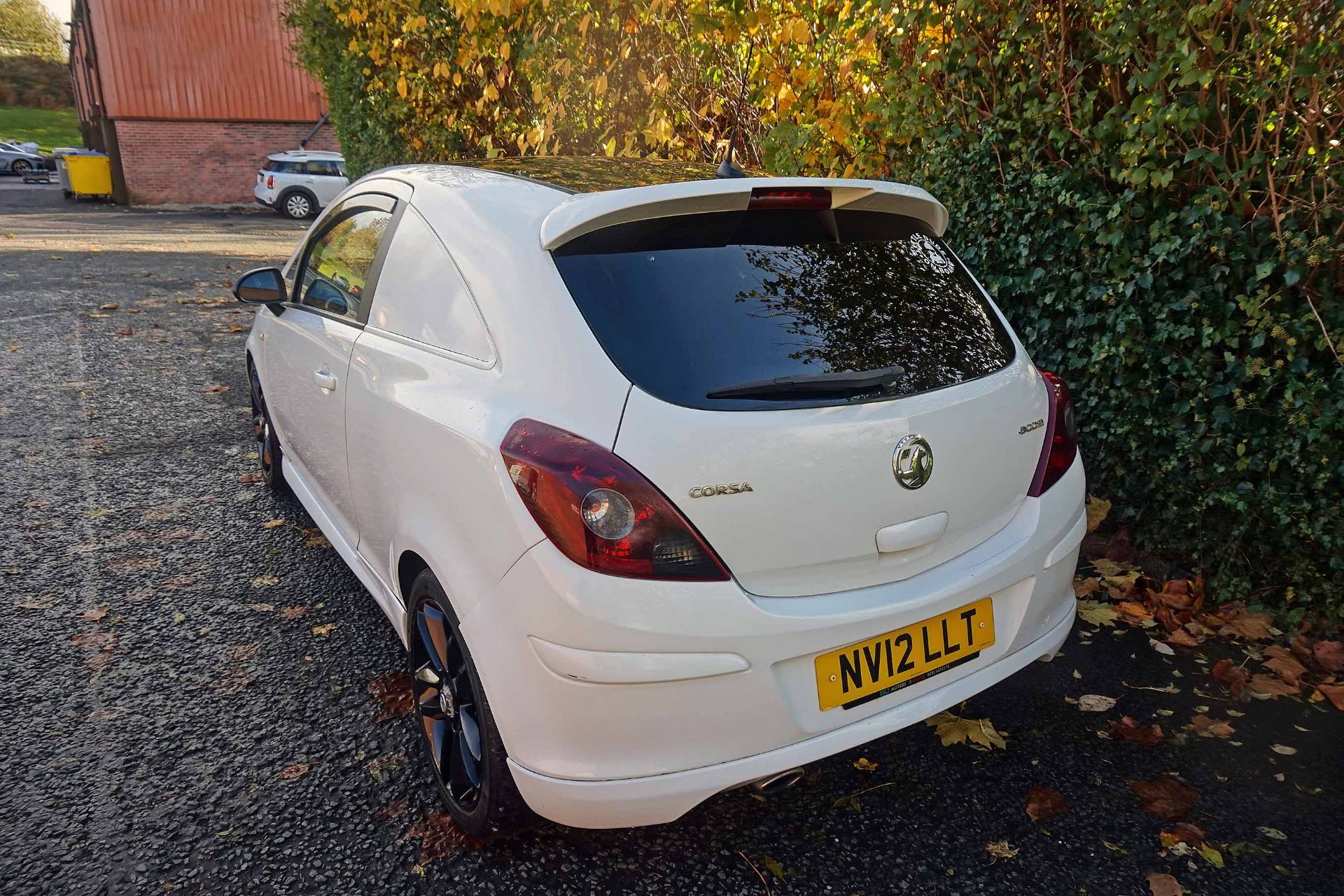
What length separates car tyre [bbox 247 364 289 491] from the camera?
178 inches

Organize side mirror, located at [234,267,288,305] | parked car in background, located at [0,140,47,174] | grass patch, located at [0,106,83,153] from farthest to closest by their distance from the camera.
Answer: grass patch, located at [0,106,83,153] → parked car in background, located at [0,140,47,174] → side mirror, located at [234,267,288,305]

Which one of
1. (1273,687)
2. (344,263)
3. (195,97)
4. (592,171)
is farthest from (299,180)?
(1273,687)

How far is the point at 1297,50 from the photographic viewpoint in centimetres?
287

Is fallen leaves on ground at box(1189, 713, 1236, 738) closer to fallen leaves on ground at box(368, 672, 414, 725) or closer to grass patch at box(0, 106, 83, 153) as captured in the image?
fallen leaves on ground at box(368, 672, 414, 725)

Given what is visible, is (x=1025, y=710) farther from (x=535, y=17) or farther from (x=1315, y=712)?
(x=535, y=17)

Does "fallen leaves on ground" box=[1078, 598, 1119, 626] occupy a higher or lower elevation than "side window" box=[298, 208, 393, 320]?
lower

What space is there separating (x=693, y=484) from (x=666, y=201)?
730mm

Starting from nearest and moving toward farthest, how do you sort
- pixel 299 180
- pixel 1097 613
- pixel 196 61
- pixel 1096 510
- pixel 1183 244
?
pixel 1183 244
pixel 1097 613
pixel 1096 510
pixel 299 180
pixel 196 61

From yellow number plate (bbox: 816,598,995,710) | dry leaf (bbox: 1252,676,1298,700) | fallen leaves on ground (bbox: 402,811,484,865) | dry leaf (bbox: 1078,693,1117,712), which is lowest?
fallen leaves on ground (bbox: 402,811,484,865)

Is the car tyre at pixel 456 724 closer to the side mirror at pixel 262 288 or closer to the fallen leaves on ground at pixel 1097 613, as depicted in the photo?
the side mirror at pixel 262 288

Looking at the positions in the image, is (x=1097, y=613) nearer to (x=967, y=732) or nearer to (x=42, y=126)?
(x=967, y=732)

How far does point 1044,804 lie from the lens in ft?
8.22

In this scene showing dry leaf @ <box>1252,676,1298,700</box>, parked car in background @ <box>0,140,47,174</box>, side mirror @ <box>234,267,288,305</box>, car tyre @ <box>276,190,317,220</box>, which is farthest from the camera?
parked car in background @ <box>0,140,47,174</box>

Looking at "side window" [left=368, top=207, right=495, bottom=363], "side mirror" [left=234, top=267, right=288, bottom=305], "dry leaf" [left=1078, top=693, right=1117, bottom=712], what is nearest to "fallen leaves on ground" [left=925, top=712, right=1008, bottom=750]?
"dry leaf" [left=1078, top=693, right=1117, bottom=712]
